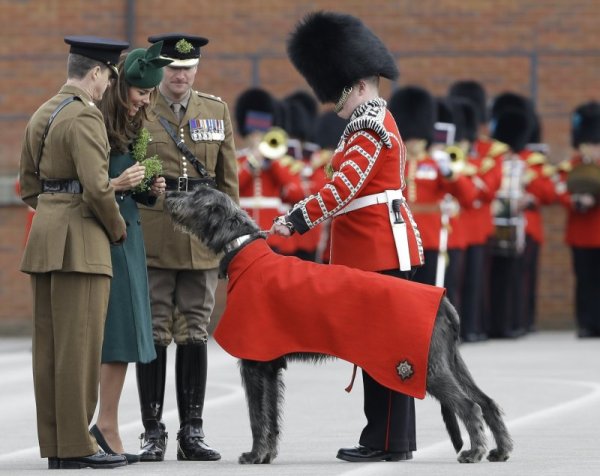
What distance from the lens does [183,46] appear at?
9.78m

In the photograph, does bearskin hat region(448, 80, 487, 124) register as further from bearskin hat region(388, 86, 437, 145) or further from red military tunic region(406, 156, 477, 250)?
red military tunic region(406, 156, 477, 250)

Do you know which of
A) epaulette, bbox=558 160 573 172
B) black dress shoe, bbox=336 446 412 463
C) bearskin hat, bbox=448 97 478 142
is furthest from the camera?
epaulette, bbox=558 160 573 172

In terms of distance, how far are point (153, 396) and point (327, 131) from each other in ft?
39.9

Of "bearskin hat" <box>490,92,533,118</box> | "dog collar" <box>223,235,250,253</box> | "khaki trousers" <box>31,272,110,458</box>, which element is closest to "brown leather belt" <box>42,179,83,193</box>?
"khaki trousers" <box>31,272,110,458</box>

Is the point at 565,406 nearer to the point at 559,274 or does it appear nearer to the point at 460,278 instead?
the point at 460,278

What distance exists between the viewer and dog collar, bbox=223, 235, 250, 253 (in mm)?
9078

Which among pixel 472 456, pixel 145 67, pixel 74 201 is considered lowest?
pixel 472 456

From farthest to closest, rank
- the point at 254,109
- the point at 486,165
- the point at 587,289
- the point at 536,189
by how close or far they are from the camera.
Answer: the point at 536,189 → the point at 587,289 → the point at 254,109 → the point at 486,165

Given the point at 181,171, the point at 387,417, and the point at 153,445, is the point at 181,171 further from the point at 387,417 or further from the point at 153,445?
the point at 387,417

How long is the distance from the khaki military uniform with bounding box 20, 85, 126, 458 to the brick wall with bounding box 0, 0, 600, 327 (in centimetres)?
1285

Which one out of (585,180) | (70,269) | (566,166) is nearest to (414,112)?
(585,180)

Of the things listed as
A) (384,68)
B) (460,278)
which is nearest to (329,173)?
(384,68)

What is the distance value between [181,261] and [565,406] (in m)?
3.65

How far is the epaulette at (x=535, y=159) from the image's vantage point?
68.2ft
